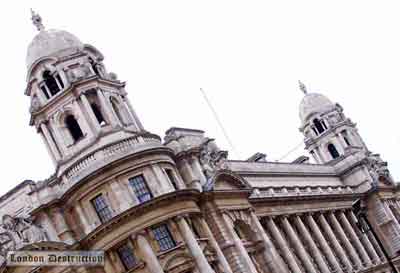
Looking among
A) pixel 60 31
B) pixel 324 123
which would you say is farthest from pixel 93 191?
pixel 324 123

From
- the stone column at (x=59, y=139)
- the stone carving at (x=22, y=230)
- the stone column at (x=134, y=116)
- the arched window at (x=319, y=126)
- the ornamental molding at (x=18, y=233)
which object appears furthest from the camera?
the arched window at (x=319, y=126)

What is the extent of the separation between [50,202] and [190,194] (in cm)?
1010

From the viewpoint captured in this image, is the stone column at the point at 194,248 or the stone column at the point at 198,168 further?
the stone column at the point at 198,168

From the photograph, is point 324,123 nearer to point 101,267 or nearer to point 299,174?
point 299,174

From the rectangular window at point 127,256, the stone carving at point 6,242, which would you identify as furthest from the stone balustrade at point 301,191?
the stone carving at point 6,242

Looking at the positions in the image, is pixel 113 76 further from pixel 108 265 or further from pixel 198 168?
pixel 108 265

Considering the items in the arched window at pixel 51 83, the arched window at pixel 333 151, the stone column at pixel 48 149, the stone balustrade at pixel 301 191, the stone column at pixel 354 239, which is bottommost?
the stone column at pixel 354 239

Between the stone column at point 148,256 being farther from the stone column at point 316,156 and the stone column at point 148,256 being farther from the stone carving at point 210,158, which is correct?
the stone column at point 316,156

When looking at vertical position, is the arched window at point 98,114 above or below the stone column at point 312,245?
above

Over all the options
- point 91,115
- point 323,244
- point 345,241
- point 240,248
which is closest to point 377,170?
point 345,241

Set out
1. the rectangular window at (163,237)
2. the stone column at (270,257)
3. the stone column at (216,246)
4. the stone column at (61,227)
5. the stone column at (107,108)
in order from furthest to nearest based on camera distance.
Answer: the stone column at (270,257)
the stone column at (107,108)
the stone column at (216,246)
the stone column at (61,227)
the rectangular window at (163,237)

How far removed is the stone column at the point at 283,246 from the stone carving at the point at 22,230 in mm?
24746

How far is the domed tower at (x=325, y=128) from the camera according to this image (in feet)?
347

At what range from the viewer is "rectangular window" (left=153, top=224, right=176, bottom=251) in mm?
50781
